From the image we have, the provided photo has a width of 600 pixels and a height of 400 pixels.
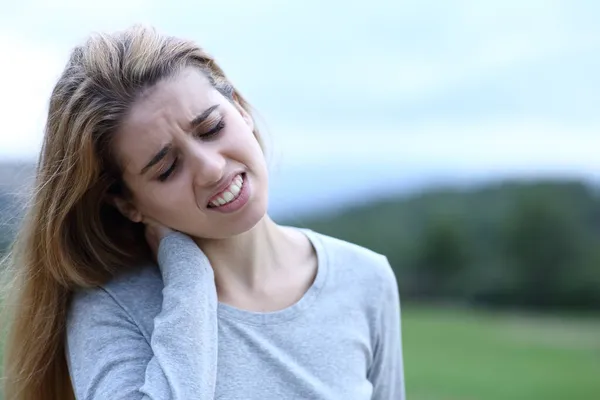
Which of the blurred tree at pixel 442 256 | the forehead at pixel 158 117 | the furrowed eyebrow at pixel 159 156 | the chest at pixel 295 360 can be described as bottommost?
the blurred tree at pixel 442 256

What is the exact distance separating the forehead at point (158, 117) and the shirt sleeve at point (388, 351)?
0.62 m

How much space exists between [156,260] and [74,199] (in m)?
0.26

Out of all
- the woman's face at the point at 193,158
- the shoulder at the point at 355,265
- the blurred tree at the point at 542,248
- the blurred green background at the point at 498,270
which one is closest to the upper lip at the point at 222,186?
the woman's face at the point at 193,158

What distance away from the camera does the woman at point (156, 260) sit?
151 centimetres

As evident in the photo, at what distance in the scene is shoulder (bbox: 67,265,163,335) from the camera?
1553 millimetres

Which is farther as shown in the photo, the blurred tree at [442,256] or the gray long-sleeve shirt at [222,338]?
the blurred tree at [442,256]

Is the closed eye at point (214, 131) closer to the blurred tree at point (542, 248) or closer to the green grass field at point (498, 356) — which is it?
the green grass field at point (498, 356)

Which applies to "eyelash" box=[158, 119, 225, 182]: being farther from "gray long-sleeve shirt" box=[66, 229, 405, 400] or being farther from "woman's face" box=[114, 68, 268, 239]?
"gray long-sleeve shirt" box=[66, 229, 405, 400]

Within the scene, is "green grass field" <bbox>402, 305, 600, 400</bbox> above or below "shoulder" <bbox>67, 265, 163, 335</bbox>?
below

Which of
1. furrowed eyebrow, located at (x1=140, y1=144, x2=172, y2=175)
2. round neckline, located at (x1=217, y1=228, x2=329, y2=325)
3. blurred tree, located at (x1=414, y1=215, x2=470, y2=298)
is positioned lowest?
blurred tree, located at (x1=414, y1=215, x2=470, y2=298)

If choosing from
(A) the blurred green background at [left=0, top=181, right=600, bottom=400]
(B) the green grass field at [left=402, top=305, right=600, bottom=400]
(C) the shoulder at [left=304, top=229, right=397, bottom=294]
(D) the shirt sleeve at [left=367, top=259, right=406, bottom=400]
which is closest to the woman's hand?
(C) the shoulder at [left=304, top=229, right=397, bottom=294]

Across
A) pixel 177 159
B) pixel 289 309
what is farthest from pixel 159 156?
pixel 289 309

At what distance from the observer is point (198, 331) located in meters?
1.48

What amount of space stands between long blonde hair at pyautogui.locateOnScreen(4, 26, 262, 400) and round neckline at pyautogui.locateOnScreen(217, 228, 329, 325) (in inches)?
9.8
